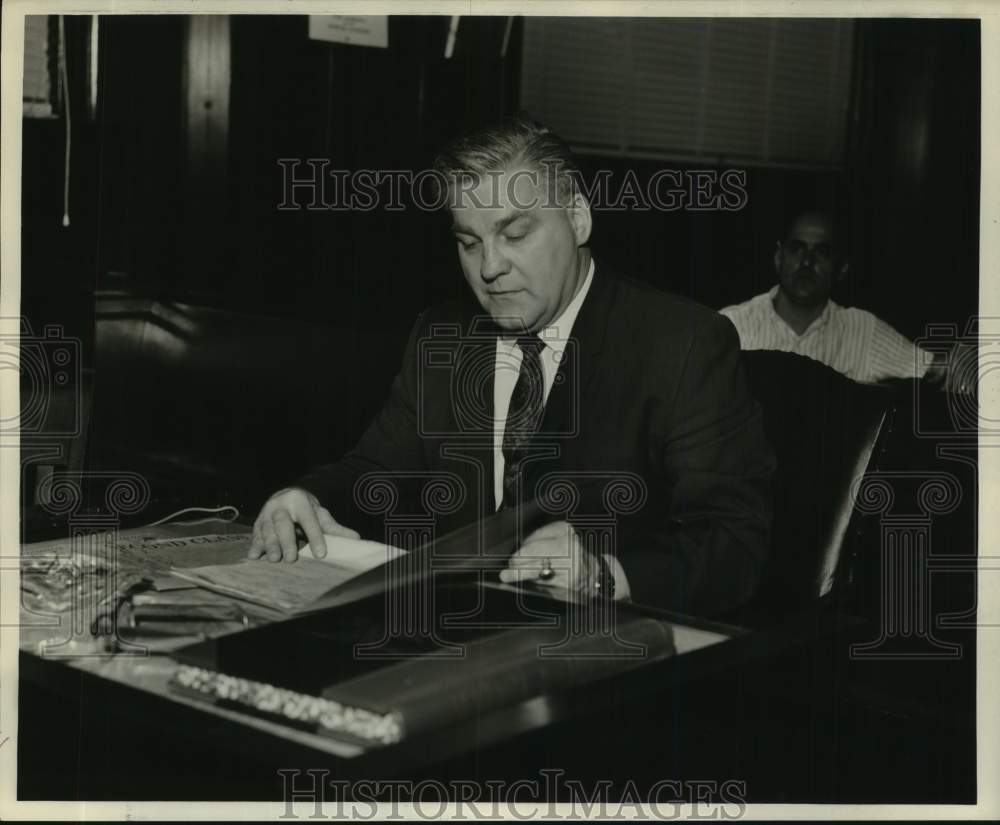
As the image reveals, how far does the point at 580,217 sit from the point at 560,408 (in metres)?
0.35

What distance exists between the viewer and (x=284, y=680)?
1124mm

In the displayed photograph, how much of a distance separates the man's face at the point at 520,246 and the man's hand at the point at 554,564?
561 millimetres

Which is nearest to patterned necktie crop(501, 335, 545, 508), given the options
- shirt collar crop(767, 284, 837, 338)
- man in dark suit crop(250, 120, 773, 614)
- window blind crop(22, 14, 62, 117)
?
man in dark suit crop(250, 120, 773, 614)

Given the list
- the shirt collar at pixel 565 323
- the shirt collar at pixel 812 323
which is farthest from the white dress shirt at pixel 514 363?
the shirt collar at pixel 812 323

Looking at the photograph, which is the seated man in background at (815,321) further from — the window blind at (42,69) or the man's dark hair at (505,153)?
the window blind at (42,69)

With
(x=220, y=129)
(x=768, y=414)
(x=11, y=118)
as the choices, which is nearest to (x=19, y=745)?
(x=11, y=118)

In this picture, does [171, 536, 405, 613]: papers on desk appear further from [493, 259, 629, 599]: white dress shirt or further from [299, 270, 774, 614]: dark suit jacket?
[493, 259, 629, 599]: white dress shirt

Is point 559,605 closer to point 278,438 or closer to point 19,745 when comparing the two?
point 19,745

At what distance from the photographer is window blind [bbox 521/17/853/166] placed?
384cm

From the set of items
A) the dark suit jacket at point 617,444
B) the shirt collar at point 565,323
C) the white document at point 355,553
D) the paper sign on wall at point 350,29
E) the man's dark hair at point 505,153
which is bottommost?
the white document at point 355,553

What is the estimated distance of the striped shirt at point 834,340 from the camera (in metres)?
2.78

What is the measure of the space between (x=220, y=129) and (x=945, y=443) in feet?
6.96

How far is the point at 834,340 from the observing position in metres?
3.07

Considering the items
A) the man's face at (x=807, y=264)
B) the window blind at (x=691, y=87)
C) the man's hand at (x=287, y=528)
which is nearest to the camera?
the man's hand at (x=287, y=528)
